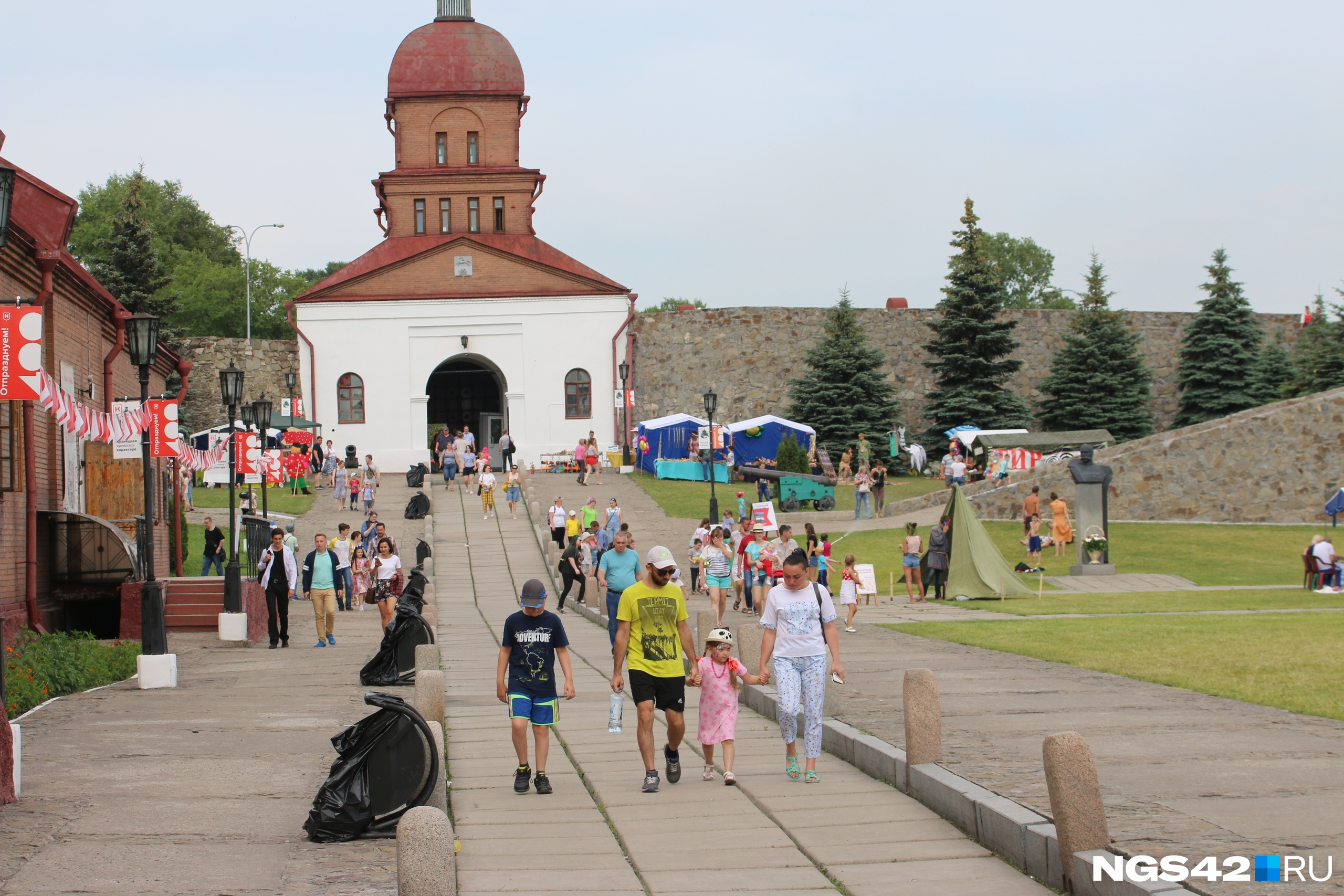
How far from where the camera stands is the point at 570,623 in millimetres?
22484

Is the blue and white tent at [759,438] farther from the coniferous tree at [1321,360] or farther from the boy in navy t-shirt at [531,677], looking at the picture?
the boy in navy t-shirt at [531,677]

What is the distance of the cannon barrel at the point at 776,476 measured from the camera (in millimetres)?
36938

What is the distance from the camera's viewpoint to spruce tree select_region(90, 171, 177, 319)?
4744 centimetres

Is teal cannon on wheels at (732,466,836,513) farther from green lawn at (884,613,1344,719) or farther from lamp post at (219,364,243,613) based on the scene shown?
lamp post at (219,364,243,613)

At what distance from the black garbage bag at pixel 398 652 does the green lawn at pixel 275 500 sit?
20.3 meters

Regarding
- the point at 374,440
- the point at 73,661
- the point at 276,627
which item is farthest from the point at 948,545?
the point at 374,440

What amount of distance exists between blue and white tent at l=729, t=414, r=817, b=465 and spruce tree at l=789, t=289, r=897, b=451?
4435 millimetres

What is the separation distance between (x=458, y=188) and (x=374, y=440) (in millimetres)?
9966

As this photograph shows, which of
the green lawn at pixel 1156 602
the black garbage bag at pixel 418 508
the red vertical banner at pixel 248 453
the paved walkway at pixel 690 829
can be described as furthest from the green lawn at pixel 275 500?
the paved walkway at pixel 690 829

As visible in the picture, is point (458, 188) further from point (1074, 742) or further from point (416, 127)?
point (1074, 742)

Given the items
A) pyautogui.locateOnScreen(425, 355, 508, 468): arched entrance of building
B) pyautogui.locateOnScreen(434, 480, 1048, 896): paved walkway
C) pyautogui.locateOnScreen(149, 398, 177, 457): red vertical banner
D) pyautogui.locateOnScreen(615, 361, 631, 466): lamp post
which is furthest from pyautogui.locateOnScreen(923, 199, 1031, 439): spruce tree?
pyautogui.locateOnScreen(434, 480, 1048, 896): paved walkway

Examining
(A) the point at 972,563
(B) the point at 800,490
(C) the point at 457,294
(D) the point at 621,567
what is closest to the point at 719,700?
(D) the point at 621,567

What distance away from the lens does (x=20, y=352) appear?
1182 centimetres

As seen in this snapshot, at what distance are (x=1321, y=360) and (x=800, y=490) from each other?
2181cm
